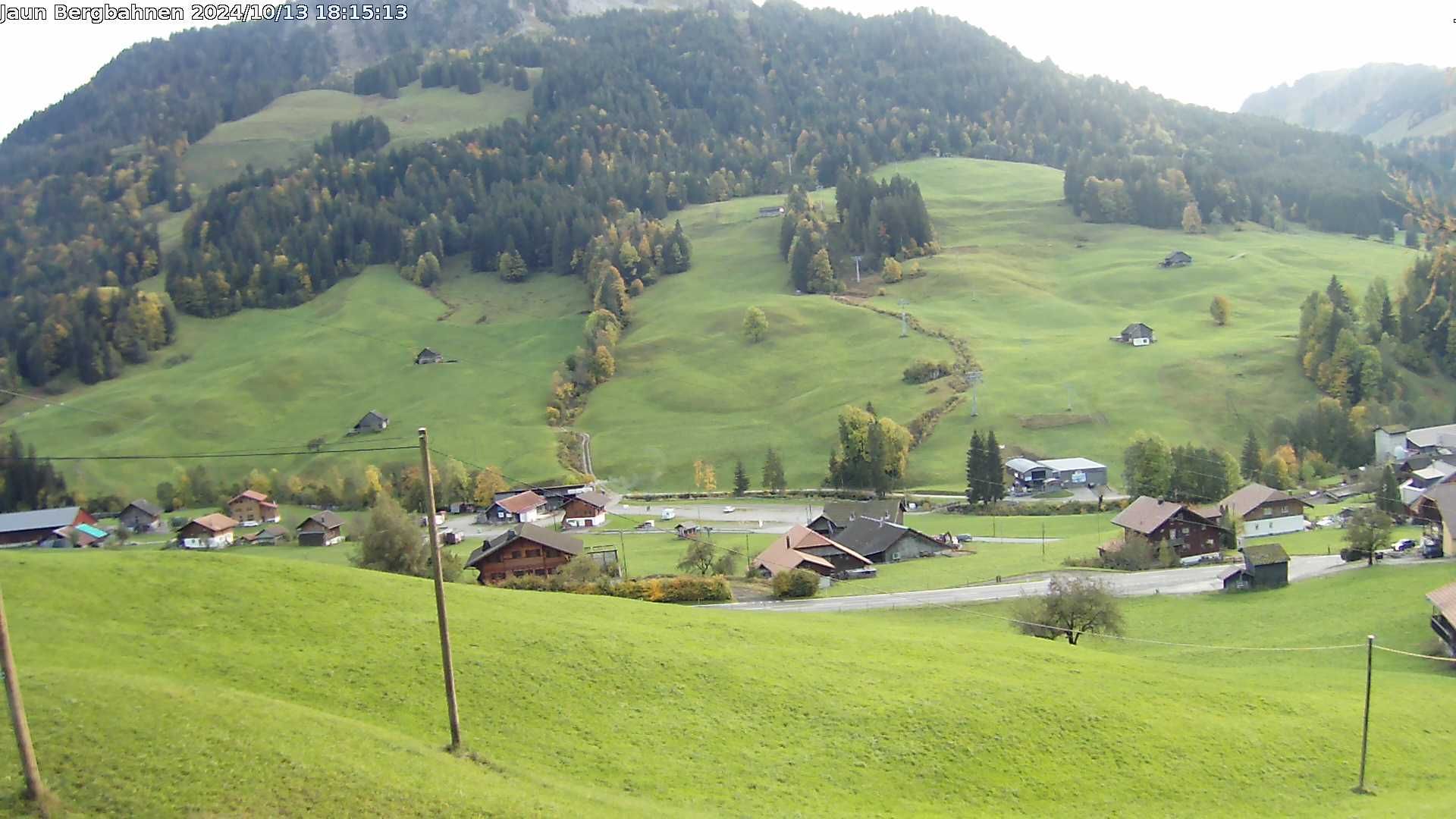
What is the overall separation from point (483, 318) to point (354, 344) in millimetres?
21814

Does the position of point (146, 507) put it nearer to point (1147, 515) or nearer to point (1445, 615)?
point (1147, 515)

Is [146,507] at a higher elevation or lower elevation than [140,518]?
higher

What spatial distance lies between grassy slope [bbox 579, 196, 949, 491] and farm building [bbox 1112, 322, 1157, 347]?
23.1m

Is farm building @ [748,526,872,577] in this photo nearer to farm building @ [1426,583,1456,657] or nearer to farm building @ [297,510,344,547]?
farm building @ [1426,583,1456,657]

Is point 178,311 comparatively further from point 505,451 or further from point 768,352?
point 768,352

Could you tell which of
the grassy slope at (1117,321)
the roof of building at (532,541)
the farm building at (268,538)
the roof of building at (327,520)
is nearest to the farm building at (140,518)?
the farm building at (268,538)

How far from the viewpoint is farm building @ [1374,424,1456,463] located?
97750 mm

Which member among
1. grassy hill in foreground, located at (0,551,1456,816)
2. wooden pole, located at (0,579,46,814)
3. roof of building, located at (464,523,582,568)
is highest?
wooden pole, located at (0,579,46,814)

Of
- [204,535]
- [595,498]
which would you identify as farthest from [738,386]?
[204,535]

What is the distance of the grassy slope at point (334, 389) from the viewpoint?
417ft

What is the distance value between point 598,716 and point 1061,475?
8009 centimetres

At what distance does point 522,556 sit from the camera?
76.3 m

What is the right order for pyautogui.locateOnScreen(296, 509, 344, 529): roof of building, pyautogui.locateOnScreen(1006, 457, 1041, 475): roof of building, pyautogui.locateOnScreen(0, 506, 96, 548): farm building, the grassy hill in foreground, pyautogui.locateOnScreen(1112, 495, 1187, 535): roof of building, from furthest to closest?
1. pyautogui.locateOnScreen(1006, 457, 1041, 475): roof of building
2. pyautogui.locateOnScreen(0, 506, 96, 548): farm building
3. pyautogui.locateOnScreen(296, 509, 344, 529): roof of building
4. pyautogui.locateOnScreen(1112, 495, 1187, 535): roof of building
5. the grassy hill in foreground

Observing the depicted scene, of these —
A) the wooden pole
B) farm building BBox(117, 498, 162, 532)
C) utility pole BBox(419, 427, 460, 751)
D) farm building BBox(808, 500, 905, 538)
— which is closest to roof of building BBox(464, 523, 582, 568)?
farm building BBox(808, 500, 905, 538)
